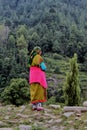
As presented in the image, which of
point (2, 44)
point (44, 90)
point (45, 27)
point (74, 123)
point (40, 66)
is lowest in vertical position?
point (74, 123)

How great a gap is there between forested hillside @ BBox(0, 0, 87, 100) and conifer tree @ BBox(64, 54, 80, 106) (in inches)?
1354

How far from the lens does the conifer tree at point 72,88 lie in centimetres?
1215

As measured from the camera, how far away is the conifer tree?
1215cm

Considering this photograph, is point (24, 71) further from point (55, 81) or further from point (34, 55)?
point (34, 55)

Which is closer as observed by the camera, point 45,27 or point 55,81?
point 55,81

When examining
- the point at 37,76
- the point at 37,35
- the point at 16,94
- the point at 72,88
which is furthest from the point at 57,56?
the point at 37,76

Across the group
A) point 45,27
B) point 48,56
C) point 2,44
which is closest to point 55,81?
point 48,56

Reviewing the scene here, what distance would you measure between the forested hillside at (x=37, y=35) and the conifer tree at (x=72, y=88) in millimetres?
34388

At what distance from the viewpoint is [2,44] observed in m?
62.2

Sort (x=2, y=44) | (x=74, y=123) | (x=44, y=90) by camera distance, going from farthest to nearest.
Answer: (x=2, y=44) → (x=44, y=90) → (x=74, y=123)

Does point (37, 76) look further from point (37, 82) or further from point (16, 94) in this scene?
point (16, 94)

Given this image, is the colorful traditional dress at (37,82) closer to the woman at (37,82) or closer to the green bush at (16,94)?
the woman at (37,82)

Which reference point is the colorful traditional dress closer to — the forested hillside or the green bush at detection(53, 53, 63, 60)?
the forested hillside

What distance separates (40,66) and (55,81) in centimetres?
4328
